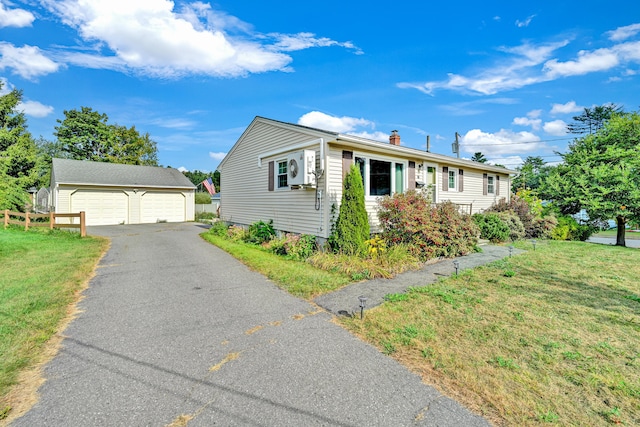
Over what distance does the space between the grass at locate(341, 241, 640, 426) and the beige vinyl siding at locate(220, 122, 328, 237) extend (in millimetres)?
4809

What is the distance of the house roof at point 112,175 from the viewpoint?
18.8 m

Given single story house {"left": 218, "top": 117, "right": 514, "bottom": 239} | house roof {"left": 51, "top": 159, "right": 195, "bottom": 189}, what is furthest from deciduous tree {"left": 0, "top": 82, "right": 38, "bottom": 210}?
single story house {"left": 218, "top": 117, "right": 514, "bottom": 239}

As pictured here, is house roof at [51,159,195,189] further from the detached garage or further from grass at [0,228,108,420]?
grass at [0,228,108,420]

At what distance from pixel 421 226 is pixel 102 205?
2088cm

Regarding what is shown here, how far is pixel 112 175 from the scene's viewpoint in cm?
2078

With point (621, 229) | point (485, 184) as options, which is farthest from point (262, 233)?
point (621, 229)

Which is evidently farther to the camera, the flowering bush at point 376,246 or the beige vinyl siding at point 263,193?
the beige vinyl siding at point 263,193

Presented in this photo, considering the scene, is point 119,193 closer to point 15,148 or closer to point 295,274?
point 15,148

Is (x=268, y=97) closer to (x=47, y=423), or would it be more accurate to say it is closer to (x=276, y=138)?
(x=276, y=138)

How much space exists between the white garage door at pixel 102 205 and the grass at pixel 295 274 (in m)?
15.5

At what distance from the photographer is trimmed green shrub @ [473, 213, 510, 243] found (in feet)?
38.6

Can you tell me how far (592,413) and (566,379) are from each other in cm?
49

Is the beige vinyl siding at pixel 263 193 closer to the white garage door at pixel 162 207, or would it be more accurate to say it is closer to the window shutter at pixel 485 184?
the white garage door at pixel 162 207

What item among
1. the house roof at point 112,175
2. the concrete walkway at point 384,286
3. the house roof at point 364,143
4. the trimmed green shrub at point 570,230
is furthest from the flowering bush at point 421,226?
the house roof at point 112,175
